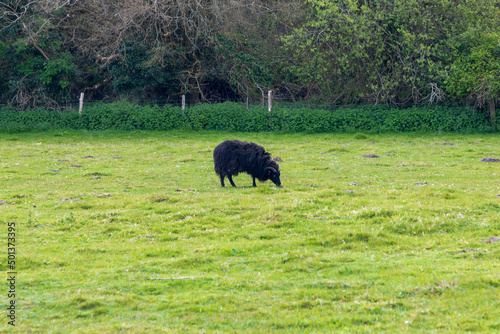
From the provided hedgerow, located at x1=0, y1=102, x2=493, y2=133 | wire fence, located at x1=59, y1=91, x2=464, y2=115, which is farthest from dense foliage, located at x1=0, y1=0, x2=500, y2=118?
hedgerow, located at x1=0, y1=102, x2=493, y2=133

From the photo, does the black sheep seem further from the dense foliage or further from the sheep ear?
the dense foliage

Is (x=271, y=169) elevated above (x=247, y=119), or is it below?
below

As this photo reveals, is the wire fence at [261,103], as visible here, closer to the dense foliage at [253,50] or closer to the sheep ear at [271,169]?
the dense foliage at [253,50]

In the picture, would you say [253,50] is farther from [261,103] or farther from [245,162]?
[245,162]

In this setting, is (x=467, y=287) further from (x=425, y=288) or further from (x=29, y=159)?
(x=29, y=159)

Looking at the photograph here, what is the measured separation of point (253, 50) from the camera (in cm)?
4012

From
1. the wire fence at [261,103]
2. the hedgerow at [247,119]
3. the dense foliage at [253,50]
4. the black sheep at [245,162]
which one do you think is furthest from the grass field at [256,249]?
the dense foliage at [253,50]

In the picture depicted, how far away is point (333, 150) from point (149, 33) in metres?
18.2

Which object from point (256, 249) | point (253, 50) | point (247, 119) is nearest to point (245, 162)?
point (256, 249)

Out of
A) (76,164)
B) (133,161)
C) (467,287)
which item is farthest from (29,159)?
(467,287)

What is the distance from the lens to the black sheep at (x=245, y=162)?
61.3ft

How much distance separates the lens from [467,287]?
8.52 m

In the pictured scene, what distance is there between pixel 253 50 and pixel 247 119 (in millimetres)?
7530

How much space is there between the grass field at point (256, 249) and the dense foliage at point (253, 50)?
1390 centimetres
